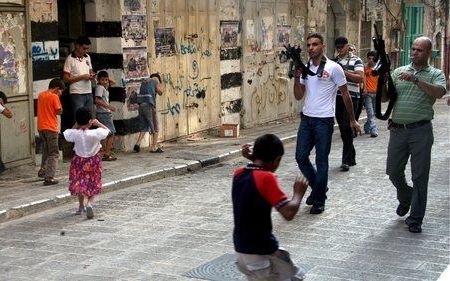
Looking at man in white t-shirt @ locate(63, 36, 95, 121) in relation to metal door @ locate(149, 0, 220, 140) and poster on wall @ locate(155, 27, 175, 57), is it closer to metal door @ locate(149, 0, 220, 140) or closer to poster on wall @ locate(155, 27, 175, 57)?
metal door @ locate(149, 0, 220, 140)

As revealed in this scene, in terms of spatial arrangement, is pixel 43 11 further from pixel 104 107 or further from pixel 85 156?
pixel 85 156

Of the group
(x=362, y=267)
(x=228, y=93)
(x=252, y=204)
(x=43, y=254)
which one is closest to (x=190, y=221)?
(x=43, y=254)

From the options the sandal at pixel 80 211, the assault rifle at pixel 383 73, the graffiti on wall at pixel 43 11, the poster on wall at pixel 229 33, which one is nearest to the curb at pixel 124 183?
the sandal at pixel 80 211

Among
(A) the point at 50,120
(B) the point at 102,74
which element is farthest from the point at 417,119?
(B) the point at 102,74

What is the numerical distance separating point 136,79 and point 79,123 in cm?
513

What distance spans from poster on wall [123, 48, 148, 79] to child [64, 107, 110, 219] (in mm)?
4753

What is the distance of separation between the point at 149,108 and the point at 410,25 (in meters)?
19.7

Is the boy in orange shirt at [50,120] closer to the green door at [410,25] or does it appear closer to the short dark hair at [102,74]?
the short dark hair at [102,74]

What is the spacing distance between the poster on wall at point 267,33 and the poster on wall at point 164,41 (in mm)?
4172

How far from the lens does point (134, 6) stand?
13.9 metres

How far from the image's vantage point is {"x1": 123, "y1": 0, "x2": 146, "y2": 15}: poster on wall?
13.6 m

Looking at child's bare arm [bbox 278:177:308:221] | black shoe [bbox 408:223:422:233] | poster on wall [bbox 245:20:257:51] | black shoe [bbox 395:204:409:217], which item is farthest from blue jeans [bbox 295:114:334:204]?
poster on wall [bbox 245:20:257:51]

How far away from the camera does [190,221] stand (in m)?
8.75

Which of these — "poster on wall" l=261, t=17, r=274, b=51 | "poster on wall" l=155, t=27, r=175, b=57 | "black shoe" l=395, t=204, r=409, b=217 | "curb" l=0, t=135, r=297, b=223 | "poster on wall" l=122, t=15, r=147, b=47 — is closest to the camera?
"black shoe" l=395, t=204, r=409, b=217
